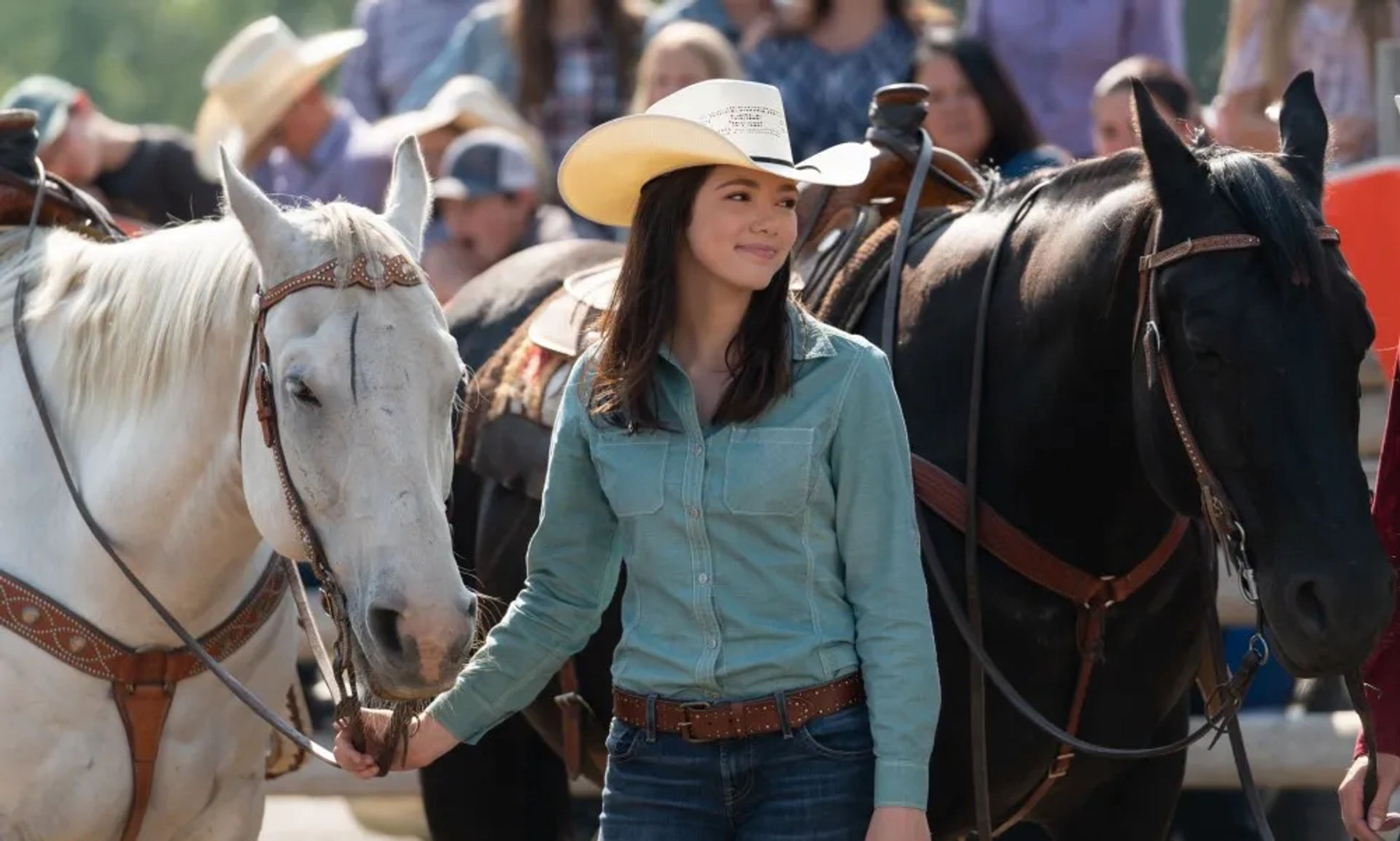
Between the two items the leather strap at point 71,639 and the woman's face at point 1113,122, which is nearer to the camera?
the leather strap at point 71,639

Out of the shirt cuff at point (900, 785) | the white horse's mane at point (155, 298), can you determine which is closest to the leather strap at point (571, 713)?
the white horse's mane at point (155, 298)

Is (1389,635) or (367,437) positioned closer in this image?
(367,437)

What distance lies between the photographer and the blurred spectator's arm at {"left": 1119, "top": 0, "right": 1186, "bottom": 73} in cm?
786

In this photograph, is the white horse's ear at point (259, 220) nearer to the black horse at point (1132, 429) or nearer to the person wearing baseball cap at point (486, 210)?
the black horse at point (1132, 429)

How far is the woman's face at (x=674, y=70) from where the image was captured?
24.5 feet

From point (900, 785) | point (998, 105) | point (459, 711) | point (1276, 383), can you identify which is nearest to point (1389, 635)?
point (1276, 383)

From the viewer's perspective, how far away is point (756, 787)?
11.2ft

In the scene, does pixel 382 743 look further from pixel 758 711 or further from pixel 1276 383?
pixel 1276 383

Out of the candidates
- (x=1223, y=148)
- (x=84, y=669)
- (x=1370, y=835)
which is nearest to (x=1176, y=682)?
(x=1370, y=835)

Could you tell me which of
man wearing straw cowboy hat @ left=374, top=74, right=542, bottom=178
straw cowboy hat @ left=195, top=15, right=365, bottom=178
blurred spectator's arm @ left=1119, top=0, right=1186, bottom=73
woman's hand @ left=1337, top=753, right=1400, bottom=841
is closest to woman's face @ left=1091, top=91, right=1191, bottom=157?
blurred spectator's arm @ left=1119, top=0, right=1186, bottom=73

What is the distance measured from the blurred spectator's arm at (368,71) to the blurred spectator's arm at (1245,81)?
3625 millimetres

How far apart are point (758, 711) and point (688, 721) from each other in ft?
0.37

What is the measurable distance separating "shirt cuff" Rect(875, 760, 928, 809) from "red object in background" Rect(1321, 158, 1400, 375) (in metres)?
1.79

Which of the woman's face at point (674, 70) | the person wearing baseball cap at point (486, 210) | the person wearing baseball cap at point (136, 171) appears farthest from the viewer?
the person wearing baseball cap at point (136, 171)
